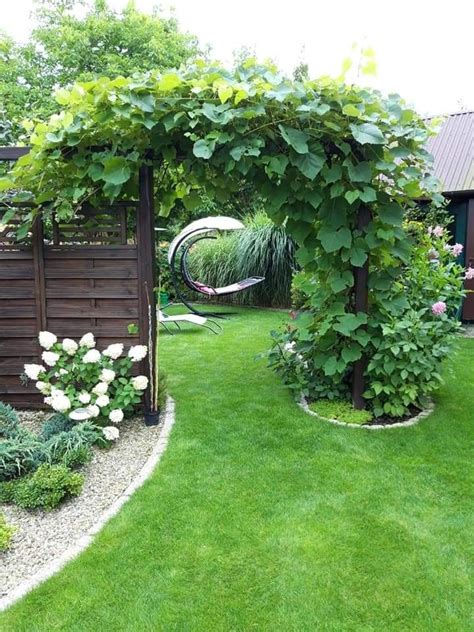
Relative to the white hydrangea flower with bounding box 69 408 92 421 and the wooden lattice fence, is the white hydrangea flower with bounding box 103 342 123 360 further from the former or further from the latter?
the white hydrangea flower with bounding box 69 408 92 421

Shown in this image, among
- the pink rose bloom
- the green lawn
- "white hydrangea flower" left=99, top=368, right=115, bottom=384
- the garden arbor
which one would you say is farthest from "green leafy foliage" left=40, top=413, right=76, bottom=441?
the pink rose bloom

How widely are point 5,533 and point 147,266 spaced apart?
1.73 meters

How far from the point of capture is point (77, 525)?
6.60ft

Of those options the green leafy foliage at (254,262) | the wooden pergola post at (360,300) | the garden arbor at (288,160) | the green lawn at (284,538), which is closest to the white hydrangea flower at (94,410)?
the green lawn at (284,538)

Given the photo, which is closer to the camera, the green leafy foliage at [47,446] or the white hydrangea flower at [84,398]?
the green leafy foliage at [47,446]

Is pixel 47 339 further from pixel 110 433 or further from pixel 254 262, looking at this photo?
pixel 254 262

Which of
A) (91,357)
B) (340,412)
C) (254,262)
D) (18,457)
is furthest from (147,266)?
(254,262)

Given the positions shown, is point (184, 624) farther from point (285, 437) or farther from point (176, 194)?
point (176, 194)

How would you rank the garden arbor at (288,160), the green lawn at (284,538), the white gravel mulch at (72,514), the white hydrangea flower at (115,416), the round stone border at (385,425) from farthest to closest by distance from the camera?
1. the round stone border at (385,425)
2. the white hydrangea flower at (115,416)
3. the garden arbor at (288,160)
4. the white gravel mulch at (72,514)
5. the green lawn at (284,538)

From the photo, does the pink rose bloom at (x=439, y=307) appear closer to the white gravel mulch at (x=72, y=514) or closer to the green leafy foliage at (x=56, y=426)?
the white gravel mulch at (x=72, y=514)

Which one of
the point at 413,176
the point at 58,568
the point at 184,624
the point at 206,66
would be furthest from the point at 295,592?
the point at 206,66

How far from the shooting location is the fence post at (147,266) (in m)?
3.01

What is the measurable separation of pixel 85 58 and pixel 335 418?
14775 millimetres

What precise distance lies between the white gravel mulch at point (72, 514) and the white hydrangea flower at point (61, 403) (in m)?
0.31
